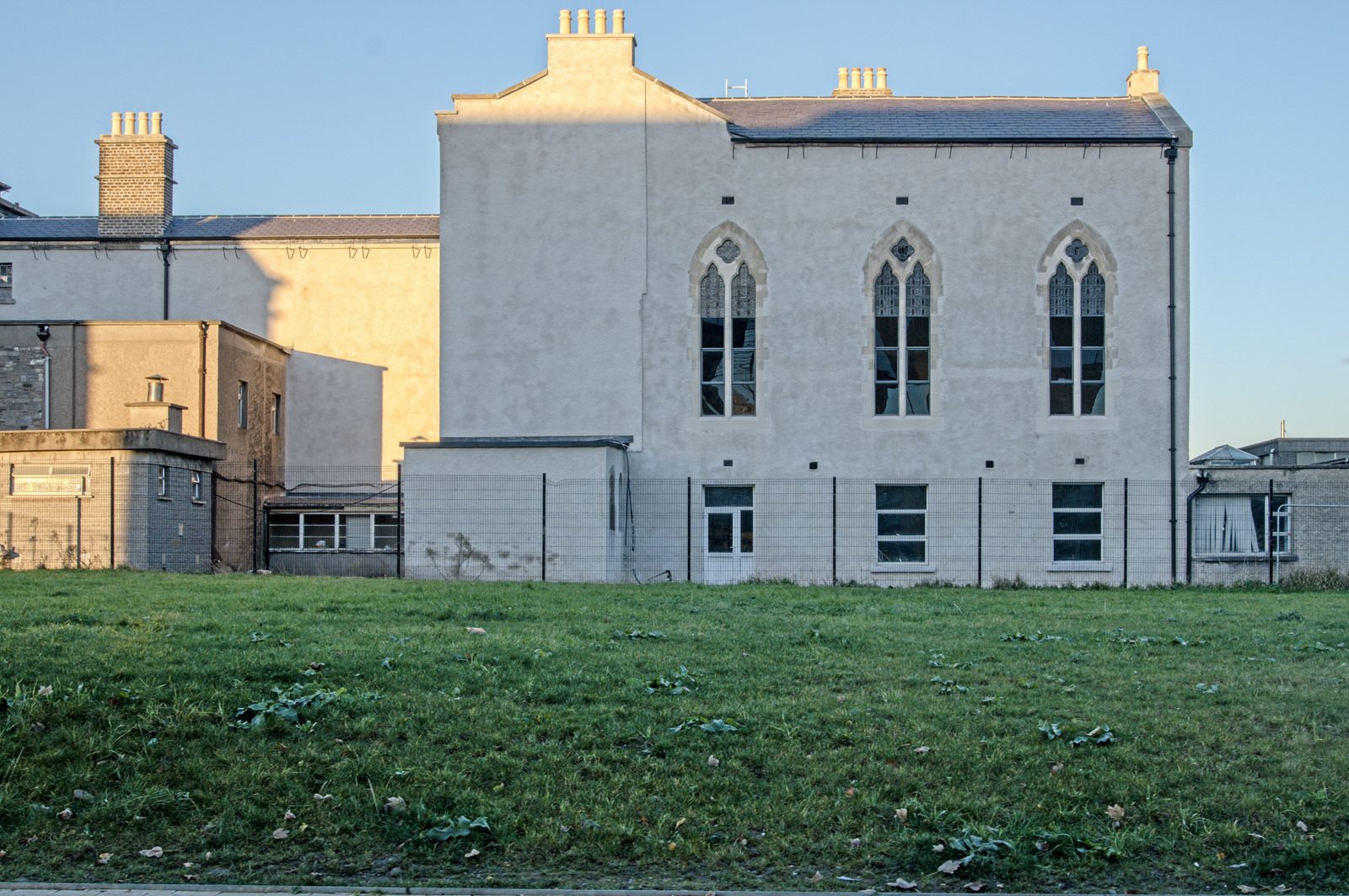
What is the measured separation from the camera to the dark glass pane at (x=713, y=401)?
31.1 metres

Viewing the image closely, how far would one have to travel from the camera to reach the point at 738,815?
7.75 meters

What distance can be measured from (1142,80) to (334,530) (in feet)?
83.3

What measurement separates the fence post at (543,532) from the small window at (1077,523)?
1181 centimetres

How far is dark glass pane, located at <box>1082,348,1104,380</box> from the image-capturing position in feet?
102

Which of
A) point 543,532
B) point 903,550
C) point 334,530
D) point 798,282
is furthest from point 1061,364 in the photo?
point 334,530

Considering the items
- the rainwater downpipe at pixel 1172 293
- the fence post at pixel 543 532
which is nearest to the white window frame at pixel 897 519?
the rainwater downpipe at pixel 1172 293

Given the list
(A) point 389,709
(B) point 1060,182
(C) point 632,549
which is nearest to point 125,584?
(A) point 389,709

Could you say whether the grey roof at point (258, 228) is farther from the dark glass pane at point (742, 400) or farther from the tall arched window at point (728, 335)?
the dark glass pane at point (742, 400)

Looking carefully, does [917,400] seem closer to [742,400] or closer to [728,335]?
[742,400]

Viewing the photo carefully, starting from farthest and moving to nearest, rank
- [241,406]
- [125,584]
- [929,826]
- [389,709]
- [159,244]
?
[159,244]
[241,406]
[125,584]
[389,709]
[929,826]

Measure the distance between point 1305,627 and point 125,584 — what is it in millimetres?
15770

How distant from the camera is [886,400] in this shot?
102 feet

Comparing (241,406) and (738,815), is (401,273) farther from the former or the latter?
(738,815)

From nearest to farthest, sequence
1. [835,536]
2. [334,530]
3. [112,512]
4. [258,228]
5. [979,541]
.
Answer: [112,512]
[835,536]
[979,541]
[334,530]
[258,228]
